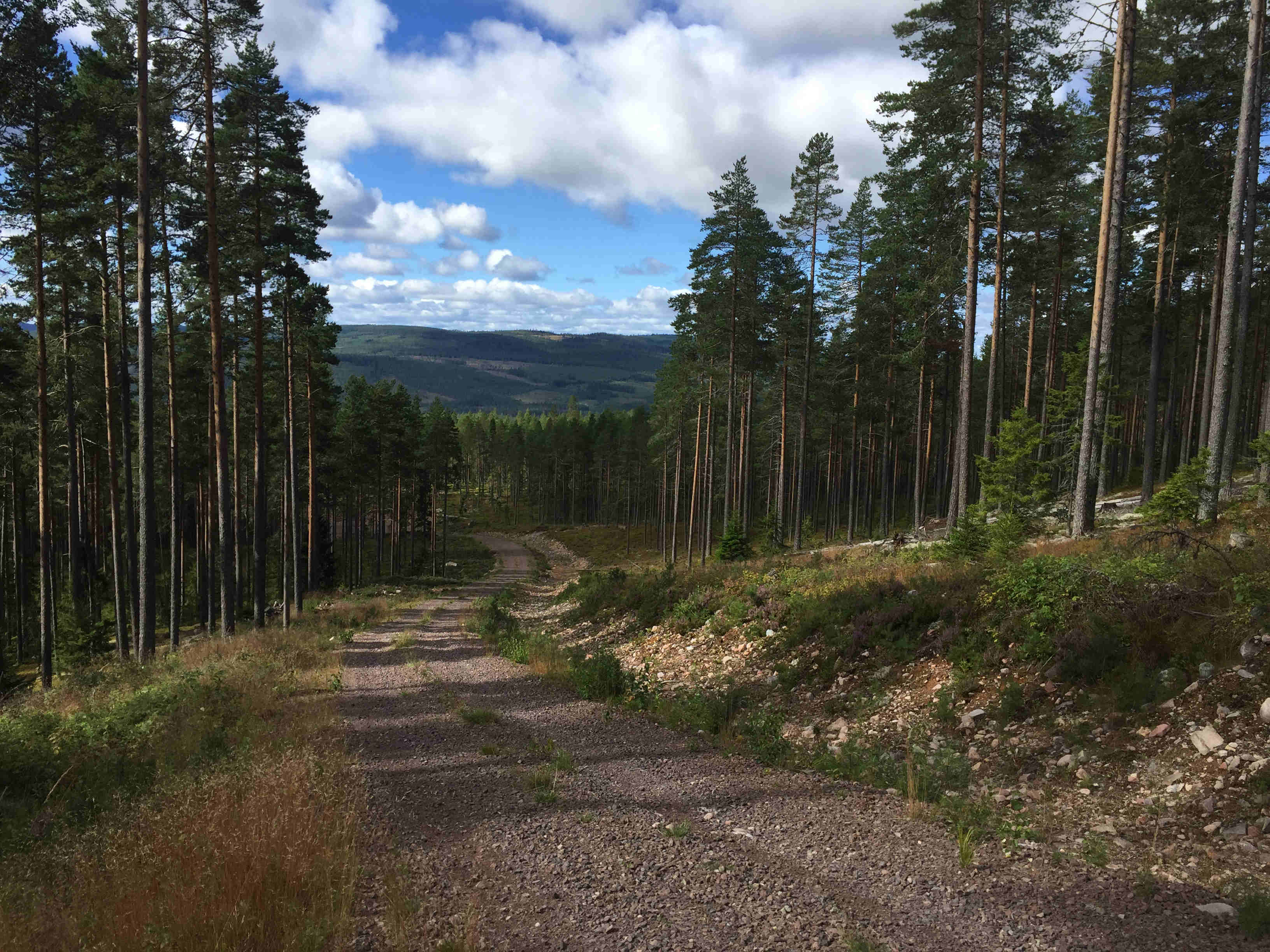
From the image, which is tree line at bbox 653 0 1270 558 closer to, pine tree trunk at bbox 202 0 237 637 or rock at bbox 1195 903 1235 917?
rock at bbox 1195 903 1235 917

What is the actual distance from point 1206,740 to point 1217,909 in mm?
2442

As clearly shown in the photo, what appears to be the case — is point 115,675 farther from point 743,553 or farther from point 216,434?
point 743,553

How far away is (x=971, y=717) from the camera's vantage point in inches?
328

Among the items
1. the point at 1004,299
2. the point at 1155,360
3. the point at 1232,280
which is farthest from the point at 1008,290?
the point at 1232,280

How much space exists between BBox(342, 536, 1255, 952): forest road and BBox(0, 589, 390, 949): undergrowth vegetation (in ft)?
1.60

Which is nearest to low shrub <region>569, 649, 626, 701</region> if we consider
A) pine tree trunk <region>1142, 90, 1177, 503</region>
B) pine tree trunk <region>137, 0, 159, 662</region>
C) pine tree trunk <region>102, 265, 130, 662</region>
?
pine tree trunk <region>137, 0, 159, 662</region>

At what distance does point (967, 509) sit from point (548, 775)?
37.5 ft

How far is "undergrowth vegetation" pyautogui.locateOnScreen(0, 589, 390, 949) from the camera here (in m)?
4.35

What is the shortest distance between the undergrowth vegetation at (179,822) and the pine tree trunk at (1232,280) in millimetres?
16049

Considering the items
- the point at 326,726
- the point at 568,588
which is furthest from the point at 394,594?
the point at 326,726

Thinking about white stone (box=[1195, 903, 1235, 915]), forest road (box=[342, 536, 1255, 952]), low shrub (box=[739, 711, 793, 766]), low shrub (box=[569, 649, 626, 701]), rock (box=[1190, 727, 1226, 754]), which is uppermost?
rock (box=[1190, 727, 1226, 754])

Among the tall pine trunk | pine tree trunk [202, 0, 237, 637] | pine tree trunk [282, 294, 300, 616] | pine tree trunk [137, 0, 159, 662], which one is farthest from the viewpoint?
pine tree trunk [282, 294, 300, 616]

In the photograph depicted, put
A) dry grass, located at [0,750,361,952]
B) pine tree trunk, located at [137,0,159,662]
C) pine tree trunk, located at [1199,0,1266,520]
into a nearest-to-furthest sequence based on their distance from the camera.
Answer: dry grass, located at [0,750,361,952]
pine tree trunk, located at [1199,0,1266,520]
pine tree trunk, located at [137,0,159,662]

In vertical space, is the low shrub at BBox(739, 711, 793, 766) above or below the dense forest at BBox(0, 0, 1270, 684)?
below
